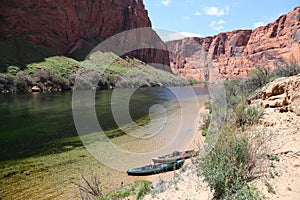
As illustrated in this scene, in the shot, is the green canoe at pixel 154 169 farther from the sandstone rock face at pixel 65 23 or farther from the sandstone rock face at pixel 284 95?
the sandstone rock face at pixel 65 23

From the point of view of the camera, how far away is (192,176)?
552 cm

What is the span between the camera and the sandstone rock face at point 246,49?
12950 cm

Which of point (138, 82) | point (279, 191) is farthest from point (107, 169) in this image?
point (138, 82)

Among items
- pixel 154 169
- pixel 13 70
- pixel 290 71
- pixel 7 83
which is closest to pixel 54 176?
pixel 154 169

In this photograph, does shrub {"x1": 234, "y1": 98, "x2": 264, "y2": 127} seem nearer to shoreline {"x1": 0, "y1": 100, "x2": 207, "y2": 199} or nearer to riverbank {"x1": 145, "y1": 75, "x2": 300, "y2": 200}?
riverbank {"x1": 145, "y1": 75, "x2": 300, "y2": 200}

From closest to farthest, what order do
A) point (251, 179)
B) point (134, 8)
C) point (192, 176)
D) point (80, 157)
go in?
point (251, 179), point (192, 176), point (80, 157), point (134, 8)

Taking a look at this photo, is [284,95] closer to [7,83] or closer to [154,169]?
[154,169]

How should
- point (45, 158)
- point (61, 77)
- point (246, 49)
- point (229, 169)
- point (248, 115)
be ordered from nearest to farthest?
1. point (229, 169)
2. point (248, 115)
3. point (45, 158)
4. point (61, 77)
5. point (246, 49)

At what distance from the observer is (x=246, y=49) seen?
166m

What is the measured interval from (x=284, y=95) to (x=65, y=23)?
101051mm

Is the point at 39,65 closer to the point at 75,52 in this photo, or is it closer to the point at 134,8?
the point at 75,52

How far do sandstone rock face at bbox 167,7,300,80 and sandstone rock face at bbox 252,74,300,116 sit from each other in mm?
110387

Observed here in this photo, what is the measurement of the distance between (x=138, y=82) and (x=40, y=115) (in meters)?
51.4

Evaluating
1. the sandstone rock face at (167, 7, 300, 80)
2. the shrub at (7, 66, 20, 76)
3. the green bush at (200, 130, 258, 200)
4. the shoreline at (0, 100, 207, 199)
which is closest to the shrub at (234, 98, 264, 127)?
the shoreline at (0, 100, 207, 199)
